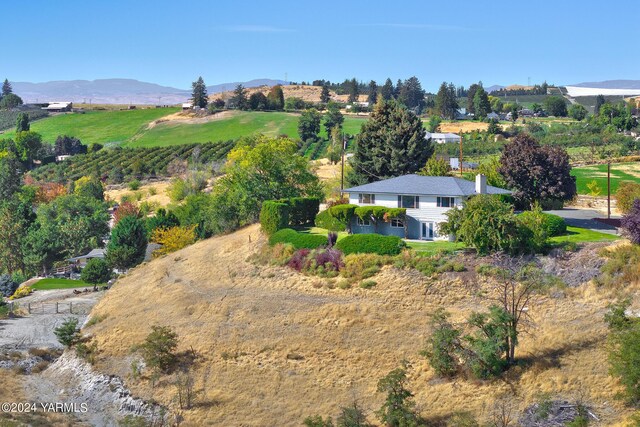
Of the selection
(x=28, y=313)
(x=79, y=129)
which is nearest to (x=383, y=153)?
(x=28, y=313)

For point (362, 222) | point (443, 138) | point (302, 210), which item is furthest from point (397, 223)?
point (443, 138)

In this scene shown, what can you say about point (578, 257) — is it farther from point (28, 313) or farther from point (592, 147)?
point (592, 147)

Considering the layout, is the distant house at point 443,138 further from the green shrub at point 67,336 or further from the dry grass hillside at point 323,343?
the green shrub at point 67,336

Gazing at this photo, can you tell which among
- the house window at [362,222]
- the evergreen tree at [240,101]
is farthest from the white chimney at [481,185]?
the evergreen tree at [240,101]

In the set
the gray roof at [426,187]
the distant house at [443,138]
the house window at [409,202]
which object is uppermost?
the distant house at [443,138]

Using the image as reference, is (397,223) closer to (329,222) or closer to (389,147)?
(329,222)

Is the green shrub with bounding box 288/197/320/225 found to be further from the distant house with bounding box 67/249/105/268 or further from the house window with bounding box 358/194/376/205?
the distant house with bounding box 67/249/105/268

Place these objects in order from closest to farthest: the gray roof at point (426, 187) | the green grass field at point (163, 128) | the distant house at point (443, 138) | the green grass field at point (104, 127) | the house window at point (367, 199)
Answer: the gray roof at point (426, 187) → the house window at point (367, 199) → the distant house at point (443, 138) → the green grass field at point (163, 128) → the green grass field at point (104, 127)

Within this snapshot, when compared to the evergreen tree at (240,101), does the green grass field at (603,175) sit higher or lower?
lower
